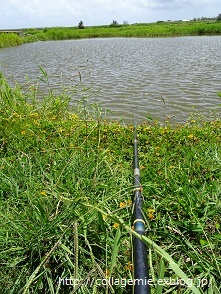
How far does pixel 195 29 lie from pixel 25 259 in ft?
122

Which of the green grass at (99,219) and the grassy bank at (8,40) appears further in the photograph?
the grassy bank at (8,40)

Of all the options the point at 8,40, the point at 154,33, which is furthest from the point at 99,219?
the point at 154,33

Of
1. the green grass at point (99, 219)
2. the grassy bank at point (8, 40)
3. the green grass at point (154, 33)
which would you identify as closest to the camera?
the green grass at point (99, 219)

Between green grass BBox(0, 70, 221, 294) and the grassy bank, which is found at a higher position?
the grassy bank

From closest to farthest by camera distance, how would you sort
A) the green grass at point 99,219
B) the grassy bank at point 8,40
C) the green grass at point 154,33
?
the green grass at point 99,219 → the grassy bank at point 8,40 → the green grass at point 154,33

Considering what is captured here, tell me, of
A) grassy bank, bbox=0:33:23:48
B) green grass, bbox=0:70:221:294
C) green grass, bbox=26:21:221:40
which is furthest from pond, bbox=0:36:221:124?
green grass, bbox=26:21:221:40

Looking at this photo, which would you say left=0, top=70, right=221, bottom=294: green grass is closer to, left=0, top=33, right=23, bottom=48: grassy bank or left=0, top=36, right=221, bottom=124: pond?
left=0, top=36, right=221, bottom=124: pond

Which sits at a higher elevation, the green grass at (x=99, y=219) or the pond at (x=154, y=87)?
the green grass at (x=99, y=219)

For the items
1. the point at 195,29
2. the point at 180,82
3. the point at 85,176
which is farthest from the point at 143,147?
the point at 195,29

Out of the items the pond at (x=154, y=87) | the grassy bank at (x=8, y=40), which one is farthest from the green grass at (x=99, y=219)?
the grassy bank at (x=8, y=40)

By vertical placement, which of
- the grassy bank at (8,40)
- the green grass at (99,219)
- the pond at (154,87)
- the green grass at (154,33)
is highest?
the green grass at (154,33)

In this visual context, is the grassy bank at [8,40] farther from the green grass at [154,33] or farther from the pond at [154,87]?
the pond at [154,87]

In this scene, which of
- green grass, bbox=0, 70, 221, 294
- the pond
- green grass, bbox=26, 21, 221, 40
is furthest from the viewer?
green grass, bbox=26, 21, 221, 40

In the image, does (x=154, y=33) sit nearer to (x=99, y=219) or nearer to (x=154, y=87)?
(x=154, y=87)
